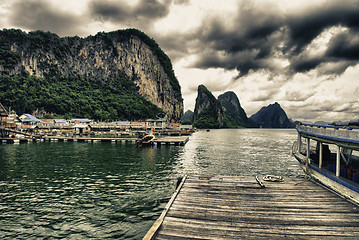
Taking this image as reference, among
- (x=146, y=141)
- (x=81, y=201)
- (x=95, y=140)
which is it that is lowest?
(x=95, y=140)

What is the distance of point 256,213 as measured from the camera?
25.9 feet

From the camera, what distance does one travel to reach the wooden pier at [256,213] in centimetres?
647

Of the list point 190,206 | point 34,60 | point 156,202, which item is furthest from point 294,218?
point 34,60

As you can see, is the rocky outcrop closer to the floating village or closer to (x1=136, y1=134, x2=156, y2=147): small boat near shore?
the floating village

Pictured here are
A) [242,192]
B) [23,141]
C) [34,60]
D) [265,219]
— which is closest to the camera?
[265,219]

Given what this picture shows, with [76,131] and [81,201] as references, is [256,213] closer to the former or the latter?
[81,201]

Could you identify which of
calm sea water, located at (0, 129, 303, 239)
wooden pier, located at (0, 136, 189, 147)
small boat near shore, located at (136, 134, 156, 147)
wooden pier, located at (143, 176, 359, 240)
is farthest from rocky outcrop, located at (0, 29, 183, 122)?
wooden pier, located at (143, 176, 359, 240)

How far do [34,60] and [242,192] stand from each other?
20712cm

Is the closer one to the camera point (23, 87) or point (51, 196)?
point (51, 196)

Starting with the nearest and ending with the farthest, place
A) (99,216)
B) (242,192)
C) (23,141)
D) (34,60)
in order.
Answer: (242,192)
(99,216)
(23,141)
(34,60)

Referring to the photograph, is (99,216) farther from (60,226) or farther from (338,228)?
(338,228)

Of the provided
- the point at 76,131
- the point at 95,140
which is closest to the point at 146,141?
the point at 95,140

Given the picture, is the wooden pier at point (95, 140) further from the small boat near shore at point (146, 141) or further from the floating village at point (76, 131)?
the small boat near shore at point (146, 141)

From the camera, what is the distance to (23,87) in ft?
449
